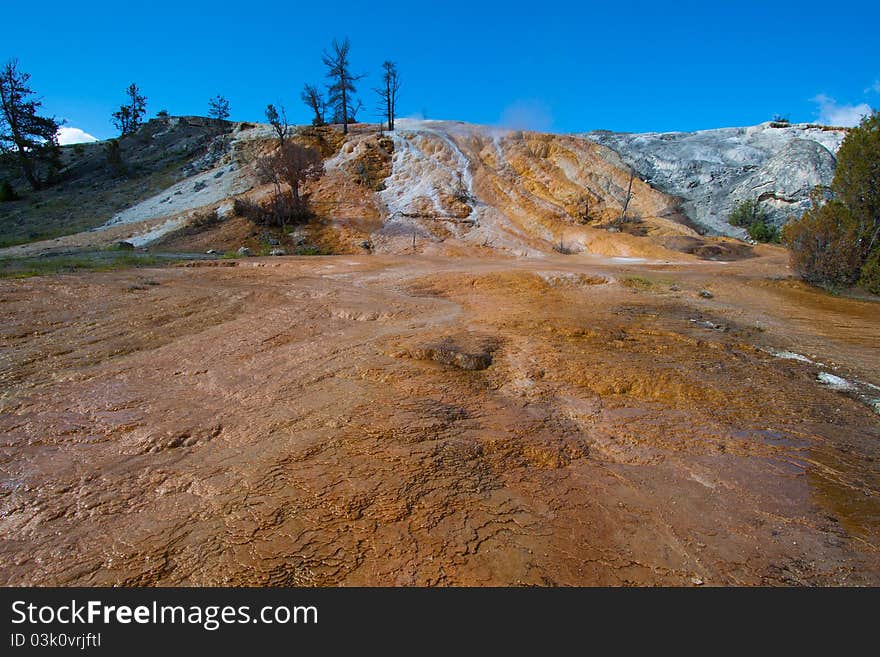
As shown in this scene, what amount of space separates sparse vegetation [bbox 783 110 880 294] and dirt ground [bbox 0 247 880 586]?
23.2ft

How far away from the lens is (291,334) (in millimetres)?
5566

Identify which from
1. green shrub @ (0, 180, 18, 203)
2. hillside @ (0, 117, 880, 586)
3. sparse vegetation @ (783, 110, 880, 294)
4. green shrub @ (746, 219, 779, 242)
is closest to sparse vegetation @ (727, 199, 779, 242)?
green shrub @ (746, 219, 779, 242)

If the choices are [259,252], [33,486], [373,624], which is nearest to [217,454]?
[33,486]

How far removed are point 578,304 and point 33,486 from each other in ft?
25.4

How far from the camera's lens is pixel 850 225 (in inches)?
453

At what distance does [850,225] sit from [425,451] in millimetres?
15098

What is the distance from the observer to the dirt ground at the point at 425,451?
2.01 metres

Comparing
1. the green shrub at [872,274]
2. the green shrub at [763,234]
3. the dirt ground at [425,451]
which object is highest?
the green shrub at [763,234]

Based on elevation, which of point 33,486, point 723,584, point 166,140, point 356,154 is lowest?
point 723,584

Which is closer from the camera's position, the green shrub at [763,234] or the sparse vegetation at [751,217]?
the green shrub at [763,234]

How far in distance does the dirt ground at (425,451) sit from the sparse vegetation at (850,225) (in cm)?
708

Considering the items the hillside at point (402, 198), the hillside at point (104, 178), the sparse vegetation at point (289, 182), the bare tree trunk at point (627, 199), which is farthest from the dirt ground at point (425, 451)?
the hillside at point (104, 178)

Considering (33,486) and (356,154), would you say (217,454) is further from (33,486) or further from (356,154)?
(356,154)

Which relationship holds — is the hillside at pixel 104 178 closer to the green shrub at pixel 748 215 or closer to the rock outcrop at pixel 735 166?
the rock outcrop at pixel 735 166
